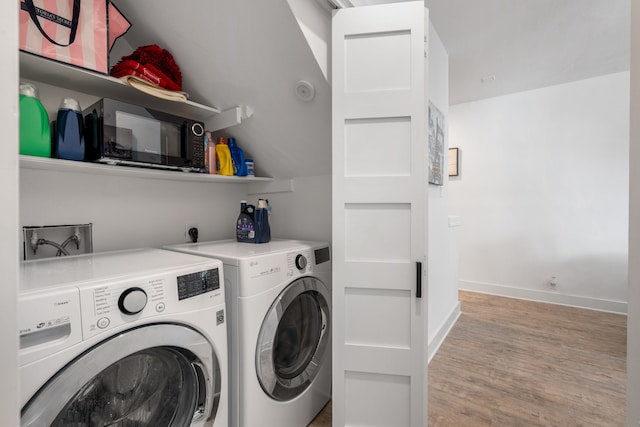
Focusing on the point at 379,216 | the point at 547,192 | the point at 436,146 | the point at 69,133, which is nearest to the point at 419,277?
the point at 379,216

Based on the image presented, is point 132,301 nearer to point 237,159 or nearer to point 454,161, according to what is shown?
point 237,159

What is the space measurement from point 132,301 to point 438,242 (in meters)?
2.20

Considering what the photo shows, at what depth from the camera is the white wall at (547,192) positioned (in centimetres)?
306

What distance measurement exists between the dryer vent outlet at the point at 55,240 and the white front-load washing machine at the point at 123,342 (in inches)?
4.9

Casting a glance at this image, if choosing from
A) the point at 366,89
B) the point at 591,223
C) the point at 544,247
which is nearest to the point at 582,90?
the point at 591,223

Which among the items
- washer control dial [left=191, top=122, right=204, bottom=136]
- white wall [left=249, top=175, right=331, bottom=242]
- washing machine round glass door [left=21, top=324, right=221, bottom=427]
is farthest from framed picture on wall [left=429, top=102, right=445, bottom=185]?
washing machine round glass door [left=21, top=324, right=221, bottom=427]

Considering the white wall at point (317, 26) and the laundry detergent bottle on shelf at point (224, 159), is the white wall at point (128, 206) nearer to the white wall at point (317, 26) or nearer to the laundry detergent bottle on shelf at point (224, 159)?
the laundry detergent bottle on shelf at point (224, 159)

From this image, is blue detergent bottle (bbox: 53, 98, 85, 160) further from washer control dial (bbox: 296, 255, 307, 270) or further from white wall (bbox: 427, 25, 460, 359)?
white wall (bbox: 427, 25, 460, 359)

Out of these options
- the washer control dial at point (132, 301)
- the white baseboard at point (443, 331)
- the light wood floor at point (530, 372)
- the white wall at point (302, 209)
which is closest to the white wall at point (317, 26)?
the white wall at point (302, 209)

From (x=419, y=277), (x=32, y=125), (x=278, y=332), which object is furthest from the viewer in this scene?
(x=278, y=332)

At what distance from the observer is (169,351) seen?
1022mm

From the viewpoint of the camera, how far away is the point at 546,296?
3.43 meters

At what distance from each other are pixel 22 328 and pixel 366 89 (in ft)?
4.55

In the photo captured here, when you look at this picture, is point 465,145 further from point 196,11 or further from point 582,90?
point 196,11
